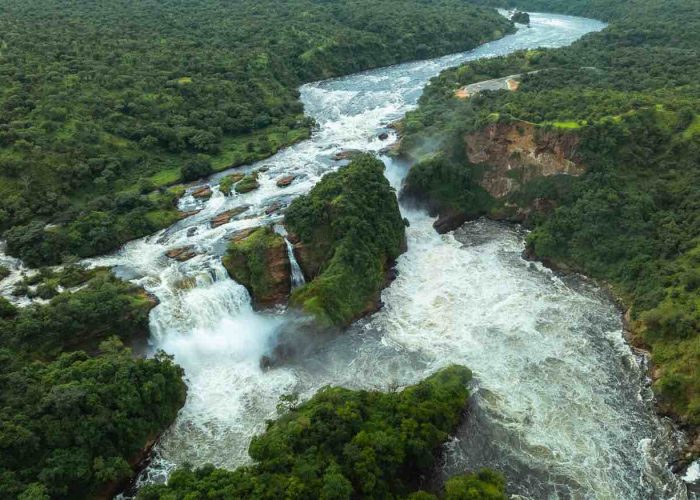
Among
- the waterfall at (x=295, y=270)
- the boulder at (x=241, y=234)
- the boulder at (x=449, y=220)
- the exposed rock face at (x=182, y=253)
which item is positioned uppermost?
the boulder at (x=241, y=234)

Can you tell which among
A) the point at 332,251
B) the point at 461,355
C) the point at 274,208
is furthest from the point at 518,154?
the point at 461,355

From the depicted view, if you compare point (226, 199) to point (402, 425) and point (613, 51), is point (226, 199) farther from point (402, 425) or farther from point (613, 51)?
point (613, 51)

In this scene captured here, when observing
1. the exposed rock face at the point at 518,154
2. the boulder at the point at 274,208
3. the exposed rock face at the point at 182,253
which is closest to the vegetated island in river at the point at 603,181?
the exposed rock face at the point at 518,154

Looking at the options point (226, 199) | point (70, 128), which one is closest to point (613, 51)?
point (226, 199)

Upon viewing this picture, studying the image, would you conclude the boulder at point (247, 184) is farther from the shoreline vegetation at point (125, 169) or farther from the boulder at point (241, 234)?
the boulder at point (241, 234)

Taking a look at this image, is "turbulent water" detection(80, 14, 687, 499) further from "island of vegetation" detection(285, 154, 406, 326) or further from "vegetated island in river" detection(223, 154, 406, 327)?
"island of vegetation" detection(285, 154, 406, 326)

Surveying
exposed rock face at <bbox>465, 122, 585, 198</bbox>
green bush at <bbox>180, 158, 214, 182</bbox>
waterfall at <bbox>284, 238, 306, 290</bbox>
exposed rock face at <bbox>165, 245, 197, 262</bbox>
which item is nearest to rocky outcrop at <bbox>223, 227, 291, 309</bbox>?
waterfall at <bbox>284, 238, 306, 290</bbox>
